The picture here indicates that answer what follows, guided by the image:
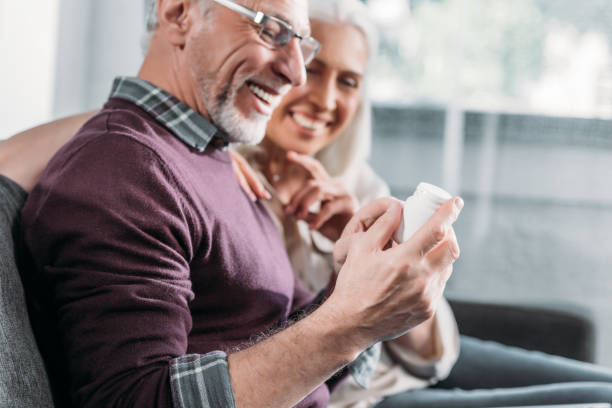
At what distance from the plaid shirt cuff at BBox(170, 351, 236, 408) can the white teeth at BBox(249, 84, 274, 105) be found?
20.2 inches

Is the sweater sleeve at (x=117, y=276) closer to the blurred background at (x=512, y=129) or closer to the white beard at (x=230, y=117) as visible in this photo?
the white beard at (x=230, y=117)

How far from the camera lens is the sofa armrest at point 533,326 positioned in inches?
68.6

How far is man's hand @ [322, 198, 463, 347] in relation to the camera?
70 centimetres

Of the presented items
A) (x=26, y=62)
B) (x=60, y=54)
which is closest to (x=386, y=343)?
(x=26, y=62)

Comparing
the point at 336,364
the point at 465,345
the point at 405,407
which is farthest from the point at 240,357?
the point at 465,345

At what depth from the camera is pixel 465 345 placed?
1.66 meters

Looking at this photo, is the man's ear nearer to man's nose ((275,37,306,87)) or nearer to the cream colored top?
man's nose ((275,37,306,87))

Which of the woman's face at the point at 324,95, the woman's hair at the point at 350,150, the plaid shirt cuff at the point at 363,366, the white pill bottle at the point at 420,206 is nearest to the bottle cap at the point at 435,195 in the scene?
the white pill bottle at the point at 420,206

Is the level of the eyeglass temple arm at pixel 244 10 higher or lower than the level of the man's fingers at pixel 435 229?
higher

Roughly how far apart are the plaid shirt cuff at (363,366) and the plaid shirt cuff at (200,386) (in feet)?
1.64

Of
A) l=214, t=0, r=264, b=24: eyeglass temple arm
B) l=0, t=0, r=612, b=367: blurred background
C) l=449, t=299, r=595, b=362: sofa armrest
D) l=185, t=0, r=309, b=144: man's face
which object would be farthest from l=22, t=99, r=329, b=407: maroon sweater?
l=0, t=0, r=612, b=367: blurred background

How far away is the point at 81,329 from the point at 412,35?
282 cm

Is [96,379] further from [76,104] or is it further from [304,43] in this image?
[76,104]

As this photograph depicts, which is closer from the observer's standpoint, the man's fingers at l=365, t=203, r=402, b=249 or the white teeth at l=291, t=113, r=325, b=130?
the man's fingers at l=365, t=203, r=402, b=249
